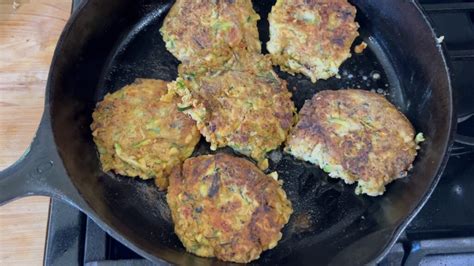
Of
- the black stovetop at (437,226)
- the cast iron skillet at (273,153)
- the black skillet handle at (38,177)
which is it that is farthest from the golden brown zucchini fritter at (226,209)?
the black skillet handle at (38,177)

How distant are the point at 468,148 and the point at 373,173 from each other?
339mm

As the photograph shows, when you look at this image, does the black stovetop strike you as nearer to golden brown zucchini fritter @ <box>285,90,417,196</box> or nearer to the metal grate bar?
the metal grate bar


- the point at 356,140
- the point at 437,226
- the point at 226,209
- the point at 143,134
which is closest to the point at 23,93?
the point at 143,134

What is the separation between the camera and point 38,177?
1116 millimetres

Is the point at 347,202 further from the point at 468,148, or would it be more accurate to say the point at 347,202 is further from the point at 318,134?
the point at 468,148

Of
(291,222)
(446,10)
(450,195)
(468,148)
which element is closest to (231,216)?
(291,222)

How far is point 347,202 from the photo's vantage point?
4.67 ft

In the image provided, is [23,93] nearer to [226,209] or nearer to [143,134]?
[143,134]

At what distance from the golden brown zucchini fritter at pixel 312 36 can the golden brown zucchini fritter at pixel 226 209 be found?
1.31ft

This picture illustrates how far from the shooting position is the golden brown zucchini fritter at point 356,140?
4.59ft

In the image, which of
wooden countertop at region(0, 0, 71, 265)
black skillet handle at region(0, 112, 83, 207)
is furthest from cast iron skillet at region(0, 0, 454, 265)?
wooden countertop at region(0, 0, 71, 265)

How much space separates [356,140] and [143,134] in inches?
22.6

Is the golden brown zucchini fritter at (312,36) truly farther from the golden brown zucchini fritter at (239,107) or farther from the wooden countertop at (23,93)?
the wooden countertop at (23,93)

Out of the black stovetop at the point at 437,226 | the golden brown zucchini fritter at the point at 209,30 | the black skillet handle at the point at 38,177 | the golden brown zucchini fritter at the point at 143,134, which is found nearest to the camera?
the black skillet handle at the point at 38,177
